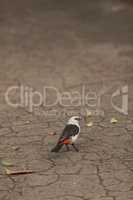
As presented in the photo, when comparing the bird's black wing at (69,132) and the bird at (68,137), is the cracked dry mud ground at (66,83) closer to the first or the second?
the bird at (68,137)

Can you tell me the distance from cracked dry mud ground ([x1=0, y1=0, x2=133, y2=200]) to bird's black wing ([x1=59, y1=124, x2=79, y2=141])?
0.92 feet

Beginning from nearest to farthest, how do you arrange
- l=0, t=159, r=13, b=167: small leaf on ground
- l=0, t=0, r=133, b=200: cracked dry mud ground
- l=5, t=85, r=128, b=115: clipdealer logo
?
l=0, t=0, r=133, b=200: cracked dry mud ground
l=0, t=159, r=13, b=167: small leaf on ground
l=5, t=85, r=128, b=115: clipdealer logo

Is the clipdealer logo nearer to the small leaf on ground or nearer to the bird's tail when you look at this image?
the bird's tail

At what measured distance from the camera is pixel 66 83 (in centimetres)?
986

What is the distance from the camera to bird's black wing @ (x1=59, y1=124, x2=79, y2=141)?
687 centimetres

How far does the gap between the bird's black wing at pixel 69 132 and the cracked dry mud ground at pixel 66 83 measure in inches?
11.1

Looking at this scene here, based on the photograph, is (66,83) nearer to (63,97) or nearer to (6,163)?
(63,97)

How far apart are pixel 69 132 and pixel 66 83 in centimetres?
300

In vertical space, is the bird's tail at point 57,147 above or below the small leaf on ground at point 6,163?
above

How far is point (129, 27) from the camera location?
1334 centimetres

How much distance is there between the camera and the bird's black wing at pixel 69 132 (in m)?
6.87

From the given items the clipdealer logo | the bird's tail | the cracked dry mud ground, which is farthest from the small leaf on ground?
the clipdealer logo

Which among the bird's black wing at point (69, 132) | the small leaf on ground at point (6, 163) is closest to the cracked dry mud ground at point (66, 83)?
the small leaf on ground at point (6, 163)

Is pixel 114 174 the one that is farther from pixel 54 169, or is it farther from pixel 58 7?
pixel 58 7
